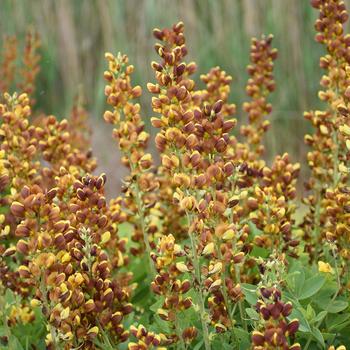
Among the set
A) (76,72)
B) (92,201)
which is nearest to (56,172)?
(92,201)

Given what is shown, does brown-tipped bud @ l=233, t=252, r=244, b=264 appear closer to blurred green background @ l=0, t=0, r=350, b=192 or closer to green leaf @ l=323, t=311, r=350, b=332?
green leaf @ l=323, t=311, r=350, b=332

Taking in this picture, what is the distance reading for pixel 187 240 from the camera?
7.39ft

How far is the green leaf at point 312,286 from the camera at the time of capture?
166cm

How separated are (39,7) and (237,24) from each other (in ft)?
5.91

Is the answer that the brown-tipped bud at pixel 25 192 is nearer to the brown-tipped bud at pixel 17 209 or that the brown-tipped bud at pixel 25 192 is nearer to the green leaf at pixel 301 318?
the brown-tipped bud at pixel 17 209

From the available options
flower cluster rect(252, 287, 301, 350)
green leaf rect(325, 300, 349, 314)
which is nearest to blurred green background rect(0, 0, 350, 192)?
green leaf rect(325, 300, 349, 314)

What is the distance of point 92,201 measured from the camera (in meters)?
1.63

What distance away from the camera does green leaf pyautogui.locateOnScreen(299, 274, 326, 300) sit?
166 cm

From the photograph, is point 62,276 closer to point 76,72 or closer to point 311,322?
point 311,322

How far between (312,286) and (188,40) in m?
5.18

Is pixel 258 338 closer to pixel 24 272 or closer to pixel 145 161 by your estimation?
pixel 24 272

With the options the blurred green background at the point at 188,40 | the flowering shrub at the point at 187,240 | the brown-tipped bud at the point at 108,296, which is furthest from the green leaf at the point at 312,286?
the blurred green background at the point at 188,40

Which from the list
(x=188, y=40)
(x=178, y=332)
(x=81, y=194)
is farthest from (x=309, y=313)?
(x=188, y=40)

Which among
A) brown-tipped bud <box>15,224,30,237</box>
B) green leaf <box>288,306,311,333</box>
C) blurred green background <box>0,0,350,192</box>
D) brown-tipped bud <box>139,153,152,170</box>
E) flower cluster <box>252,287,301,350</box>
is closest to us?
flower cluster <box>252,287,301,350</box>
